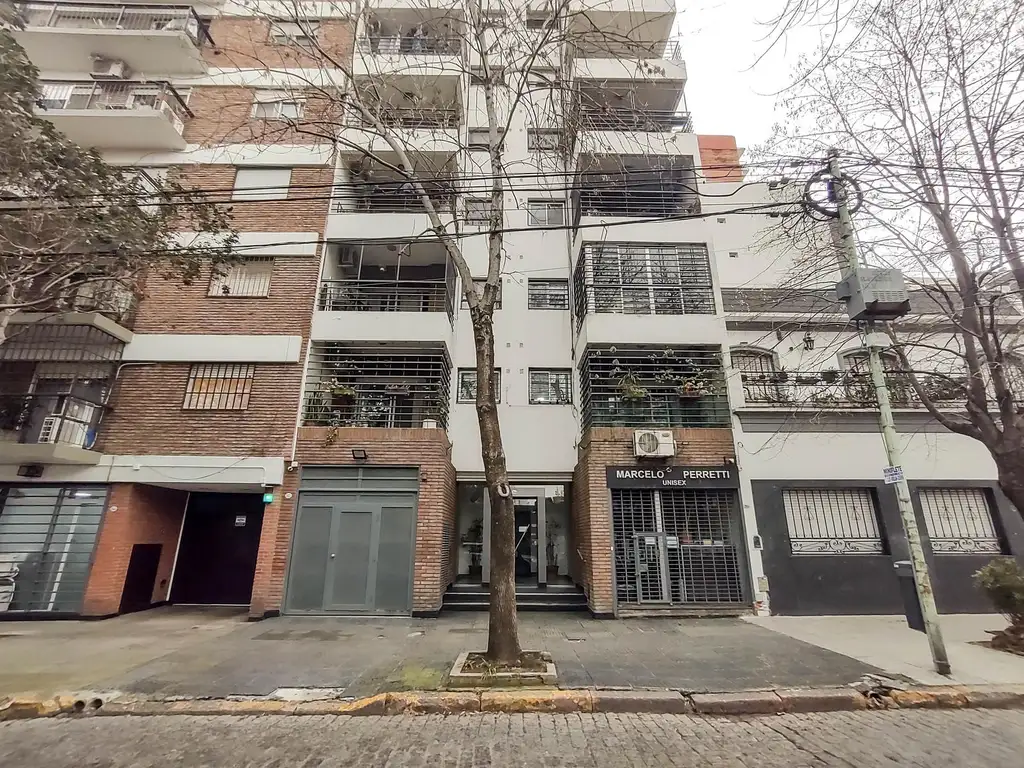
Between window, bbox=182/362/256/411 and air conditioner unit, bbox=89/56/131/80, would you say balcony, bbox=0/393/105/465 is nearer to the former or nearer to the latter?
window, bbox=182/362/256/411

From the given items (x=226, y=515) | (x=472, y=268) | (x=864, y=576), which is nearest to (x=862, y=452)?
(x=864, y=576)

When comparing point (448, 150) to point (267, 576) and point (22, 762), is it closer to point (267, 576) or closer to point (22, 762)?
point (267, 576)

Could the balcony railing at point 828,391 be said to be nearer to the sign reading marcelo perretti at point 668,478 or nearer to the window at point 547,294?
the sign reading marcelo perretti at point 668,478

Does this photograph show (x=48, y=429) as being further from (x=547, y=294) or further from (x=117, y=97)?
(x=547, y=294)

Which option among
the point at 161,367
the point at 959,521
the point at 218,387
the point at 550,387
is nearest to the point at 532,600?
the point at 550,387

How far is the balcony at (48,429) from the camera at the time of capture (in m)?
9.24

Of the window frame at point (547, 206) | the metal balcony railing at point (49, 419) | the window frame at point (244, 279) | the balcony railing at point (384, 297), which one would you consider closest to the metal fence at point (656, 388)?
the balcony railing at point (384, 297)

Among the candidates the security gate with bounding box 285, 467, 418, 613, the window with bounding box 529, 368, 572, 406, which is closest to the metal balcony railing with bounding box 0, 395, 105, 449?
the security gate with bounding box 285, 467, 418, 613

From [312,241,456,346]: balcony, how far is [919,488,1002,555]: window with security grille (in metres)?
12.0

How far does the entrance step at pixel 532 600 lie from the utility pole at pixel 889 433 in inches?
233

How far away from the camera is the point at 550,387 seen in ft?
41.3

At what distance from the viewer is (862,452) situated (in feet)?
34.1

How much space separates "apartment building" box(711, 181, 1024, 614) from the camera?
966 centimetres

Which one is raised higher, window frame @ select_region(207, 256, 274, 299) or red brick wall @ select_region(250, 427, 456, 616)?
window frame @ select_region(207, 256, 274, 299)
